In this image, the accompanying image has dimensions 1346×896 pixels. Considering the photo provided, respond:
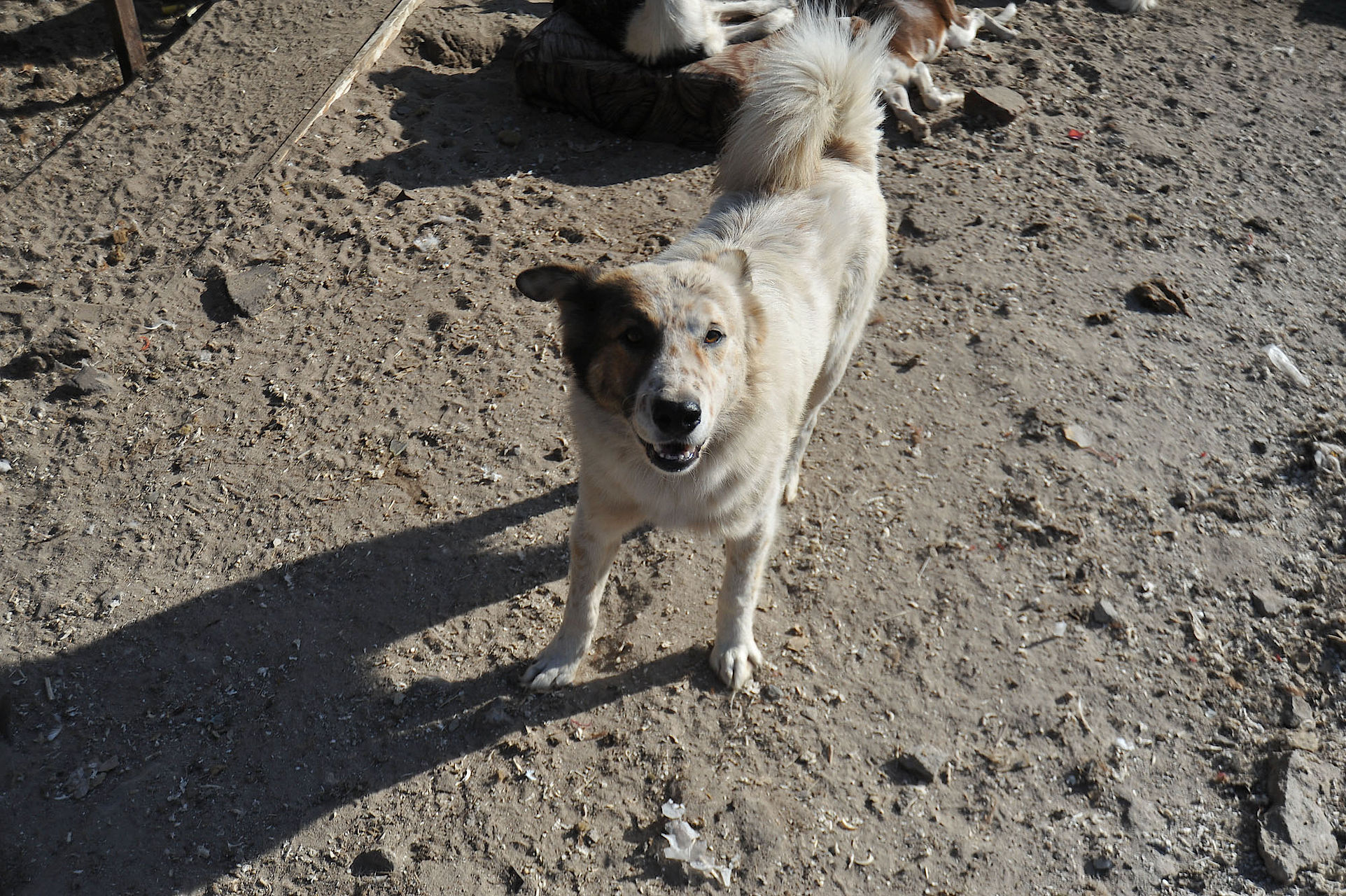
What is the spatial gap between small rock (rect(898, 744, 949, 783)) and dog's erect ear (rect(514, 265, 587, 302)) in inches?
85.3

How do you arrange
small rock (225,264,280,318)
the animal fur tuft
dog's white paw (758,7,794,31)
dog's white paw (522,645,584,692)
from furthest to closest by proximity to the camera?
the animal fur tuft < dog's white paw (758,7,794,31) < small rock (225,264,280,318) < dog's white paw (522,645,584,692)

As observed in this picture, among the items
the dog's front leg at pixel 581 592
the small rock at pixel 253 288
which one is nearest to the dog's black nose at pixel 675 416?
the dog's front leg at pixel 581 592

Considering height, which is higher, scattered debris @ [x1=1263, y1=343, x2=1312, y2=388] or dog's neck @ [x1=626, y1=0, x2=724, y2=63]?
dog's neck @ [x1=626, y1=0, x2=724, y2=63]

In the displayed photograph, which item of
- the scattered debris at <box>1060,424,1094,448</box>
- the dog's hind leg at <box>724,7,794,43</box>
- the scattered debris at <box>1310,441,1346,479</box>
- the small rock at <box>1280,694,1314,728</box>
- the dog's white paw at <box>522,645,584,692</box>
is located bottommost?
the dog's white paw at <box>522,645,584,692</box>

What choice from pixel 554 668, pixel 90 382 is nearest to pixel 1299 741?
pixel 554 668

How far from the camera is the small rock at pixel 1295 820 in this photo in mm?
2998

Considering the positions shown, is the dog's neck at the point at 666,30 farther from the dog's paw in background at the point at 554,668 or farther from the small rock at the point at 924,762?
the small rock at the point at 924,762

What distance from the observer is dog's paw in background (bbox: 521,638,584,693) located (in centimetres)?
338

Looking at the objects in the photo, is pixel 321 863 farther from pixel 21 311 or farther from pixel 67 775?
pixel 21 311

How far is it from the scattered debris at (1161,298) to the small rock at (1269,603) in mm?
2084

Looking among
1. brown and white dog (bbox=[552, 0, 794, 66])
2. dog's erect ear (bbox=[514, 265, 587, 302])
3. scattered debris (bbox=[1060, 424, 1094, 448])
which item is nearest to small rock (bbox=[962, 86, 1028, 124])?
brown and white dog (bbox=[552, 0, 794, 66])

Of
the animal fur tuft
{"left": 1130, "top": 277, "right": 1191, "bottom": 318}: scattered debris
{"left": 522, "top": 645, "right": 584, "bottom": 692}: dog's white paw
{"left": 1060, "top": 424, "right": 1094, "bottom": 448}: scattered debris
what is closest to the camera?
{"left": 522, "top": 645, "right": 584, "bottom": 692}: dog's white paw

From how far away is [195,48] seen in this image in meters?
6.13

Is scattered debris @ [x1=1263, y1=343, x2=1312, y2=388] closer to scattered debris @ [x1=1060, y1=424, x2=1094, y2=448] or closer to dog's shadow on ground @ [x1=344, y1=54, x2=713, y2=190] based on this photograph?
Answer: scattered debris @ [x1=1060, y1=424, x2=1094, y2=448]
